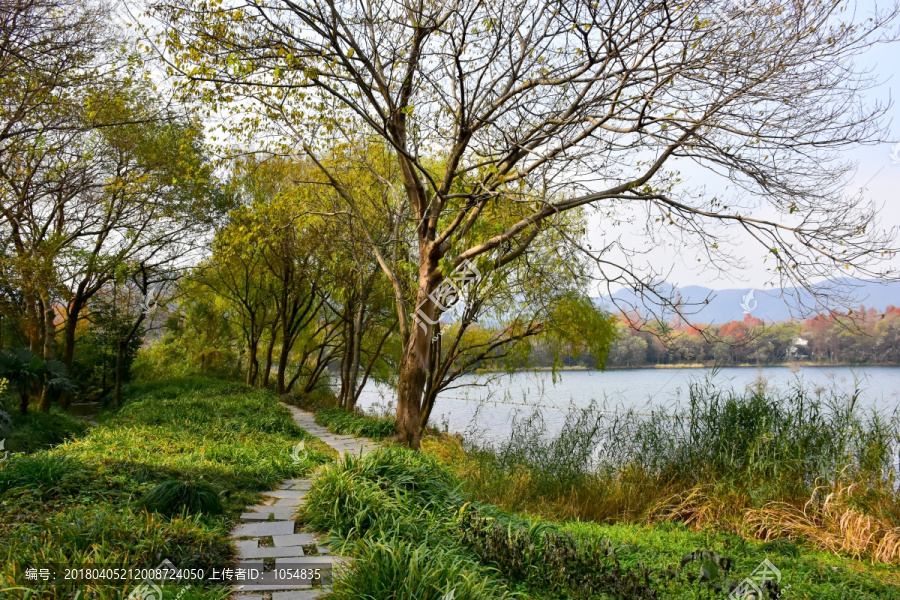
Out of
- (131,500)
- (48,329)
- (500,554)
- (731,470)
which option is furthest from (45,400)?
(731,470)

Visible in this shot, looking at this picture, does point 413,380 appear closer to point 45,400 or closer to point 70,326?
point 45,400

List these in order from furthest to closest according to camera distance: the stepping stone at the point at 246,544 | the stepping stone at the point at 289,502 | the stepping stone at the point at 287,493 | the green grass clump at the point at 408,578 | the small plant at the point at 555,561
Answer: the stepping stone at the point at 287,493
the stepping stone at the point at 289,502
the stepping stone at the point at 246,544
the small plant at the point at 555,561
the green grass clump at the point at 408,578

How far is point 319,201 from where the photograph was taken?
415 inches

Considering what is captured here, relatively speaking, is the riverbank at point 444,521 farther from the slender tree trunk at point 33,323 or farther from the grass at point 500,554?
the slender tree trunk at point 33,323

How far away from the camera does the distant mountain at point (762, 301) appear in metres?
4.93

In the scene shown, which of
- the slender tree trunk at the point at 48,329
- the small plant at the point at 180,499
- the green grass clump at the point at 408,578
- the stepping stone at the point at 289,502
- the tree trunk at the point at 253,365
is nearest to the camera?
the green grass clump at the point at 408,578

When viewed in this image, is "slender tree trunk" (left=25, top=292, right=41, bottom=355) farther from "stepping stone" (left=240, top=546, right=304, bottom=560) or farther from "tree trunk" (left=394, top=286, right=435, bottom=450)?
"stepping stone" (left=240, top=546, right=304, bottom=560)

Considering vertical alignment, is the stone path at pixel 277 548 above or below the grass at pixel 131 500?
below

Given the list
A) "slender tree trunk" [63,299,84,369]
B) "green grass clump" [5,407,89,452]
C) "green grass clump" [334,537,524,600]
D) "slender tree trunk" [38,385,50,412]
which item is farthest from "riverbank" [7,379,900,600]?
"slender tree trunk" [63,299,84,369]

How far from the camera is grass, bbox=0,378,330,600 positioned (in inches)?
113

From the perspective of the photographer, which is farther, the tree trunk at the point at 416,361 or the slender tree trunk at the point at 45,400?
the slender tree trunk at the point at 45,400

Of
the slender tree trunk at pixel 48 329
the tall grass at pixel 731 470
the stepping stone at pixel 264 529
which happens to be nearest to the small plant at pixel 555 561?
the stepping stone at pixel 264 529

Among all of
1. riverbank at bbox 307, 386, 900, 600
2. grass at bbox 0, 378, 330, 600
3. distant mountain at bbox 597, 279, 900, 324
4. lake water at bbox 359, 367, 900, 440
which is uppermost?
distant mountain at bbox 597, 279, 900, 324

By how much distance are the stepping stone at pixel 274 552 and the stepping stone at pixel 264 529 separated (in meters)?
0.25
